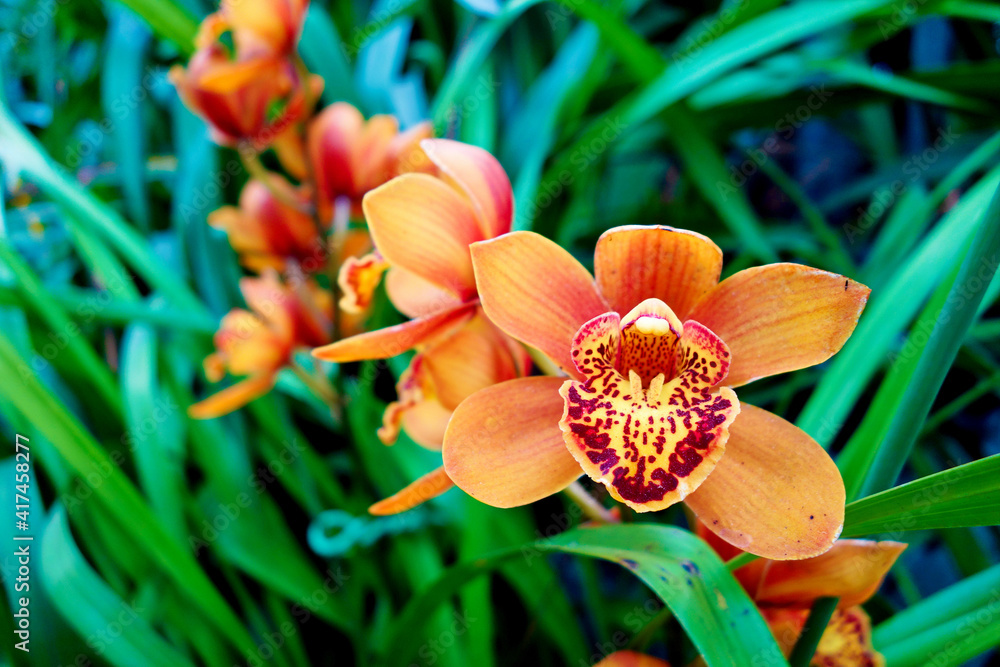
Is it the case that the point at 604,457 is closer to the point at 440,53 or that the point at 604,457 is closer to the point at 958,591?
the point at 958,591

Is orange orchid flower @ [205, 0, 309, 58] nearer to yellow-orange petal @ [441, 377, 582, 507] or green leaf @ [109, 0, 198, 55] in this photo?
green leaf @ [109, 0, 198, 55]

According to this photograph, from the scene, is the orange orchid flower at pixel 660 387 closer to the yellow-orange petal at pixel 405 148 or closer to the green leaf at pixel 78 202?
the yellow-orange petal at pixel 405 148

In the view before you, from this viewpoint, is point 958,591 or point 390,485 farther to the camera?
point 390,485

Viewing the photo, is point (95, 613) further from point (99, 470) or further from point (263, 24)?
point (263, 24)

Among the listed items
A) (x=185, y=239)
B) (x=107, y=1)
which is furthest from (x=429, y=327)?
(x=107, y=1)

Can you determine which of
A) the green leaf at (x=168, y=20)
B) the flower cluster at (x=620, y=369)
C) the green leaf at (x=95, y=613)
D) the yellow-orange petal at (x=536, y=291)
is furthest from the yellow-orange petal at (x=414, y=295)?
the green leaf at (x=168, y=20)

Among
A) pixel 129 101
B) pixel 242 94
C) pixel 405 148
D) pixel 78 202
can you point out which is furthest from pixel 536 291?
pixel 129 101
